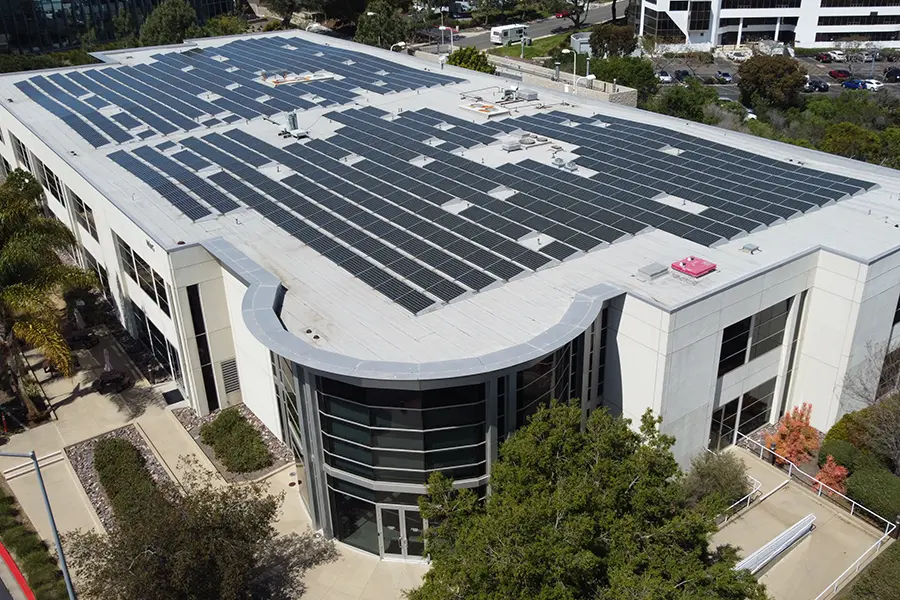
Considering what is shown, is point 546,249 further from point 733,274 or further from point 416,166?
point 416,166

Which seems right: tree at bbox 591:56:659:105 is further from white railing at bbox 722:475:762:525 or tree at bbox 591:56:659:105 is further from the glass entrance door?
the glass entrance door

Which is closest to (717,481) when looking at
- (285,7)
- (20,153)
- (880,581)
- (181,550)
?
(880,581)

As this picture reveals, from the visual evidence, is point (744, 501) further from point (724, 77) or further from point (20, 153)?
point (724, 77)

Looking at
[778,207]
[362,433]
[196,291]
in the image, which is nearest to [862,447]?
[778,207]

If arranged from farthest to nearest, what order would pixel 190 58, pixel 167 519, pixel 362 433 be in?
1. pixel 190 58
2. pixel 362 433
3. pixel 167 519

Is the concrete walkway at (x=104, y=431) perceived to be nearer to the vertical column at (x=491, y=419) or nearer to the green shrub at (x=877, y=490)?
the vertical column at (x=491, y=419)

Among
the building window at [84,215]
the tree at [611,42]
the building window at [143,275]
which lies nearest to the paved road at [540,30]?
the tree at [611,42]
